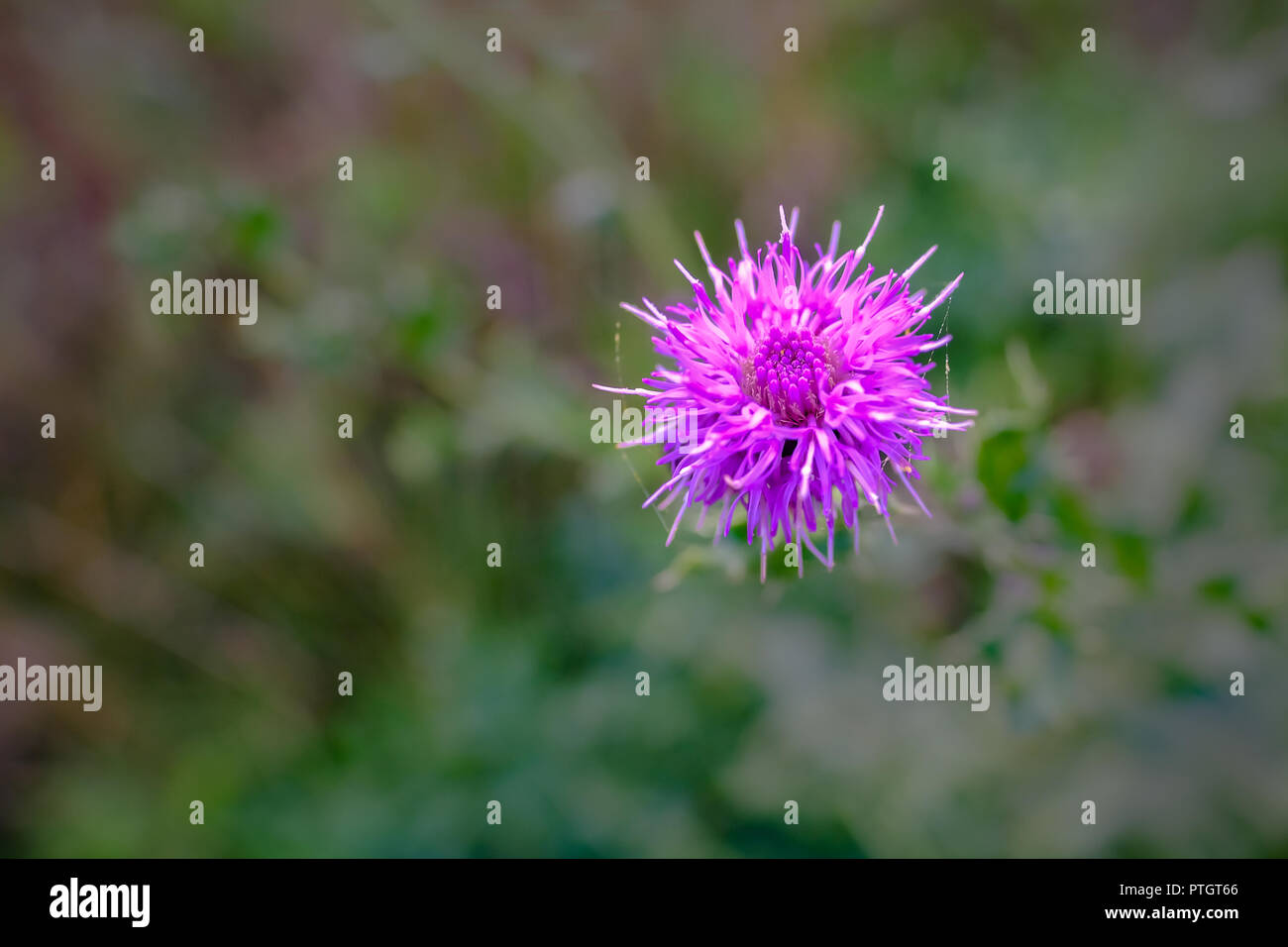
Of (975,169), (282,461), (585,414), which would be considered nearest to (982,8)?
(975,169)

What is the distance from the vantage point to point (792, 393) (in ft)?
8.30

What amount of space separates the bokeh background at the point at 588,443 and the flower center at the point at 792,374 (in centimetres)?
61

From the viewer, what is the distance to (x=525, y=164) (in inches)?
229

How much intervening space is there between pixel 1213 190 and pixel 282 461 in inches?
210
